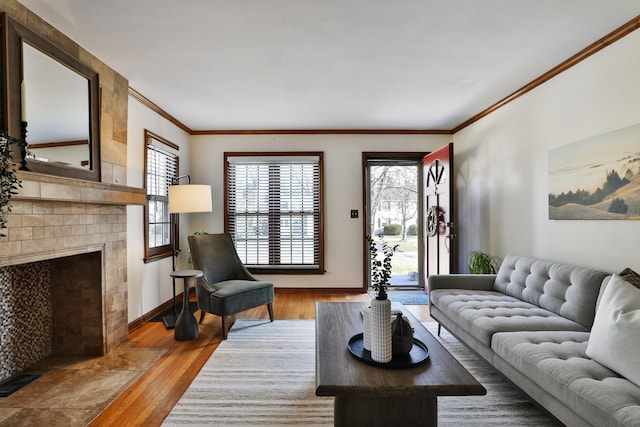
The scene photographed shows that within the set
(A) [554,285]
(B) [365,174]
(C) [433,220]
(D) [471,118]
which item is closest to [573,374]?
(A) [554,285]

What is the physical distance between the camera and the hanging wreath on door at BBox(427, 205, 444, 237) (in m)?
4.54

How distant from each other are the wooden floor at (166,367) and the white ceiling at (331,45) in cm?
244

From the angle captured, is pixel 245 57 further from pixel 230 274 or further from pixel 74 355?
pixel 74 355

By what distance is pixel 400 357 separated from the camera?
176cm

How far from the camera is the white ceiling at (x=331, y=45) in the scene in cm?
213

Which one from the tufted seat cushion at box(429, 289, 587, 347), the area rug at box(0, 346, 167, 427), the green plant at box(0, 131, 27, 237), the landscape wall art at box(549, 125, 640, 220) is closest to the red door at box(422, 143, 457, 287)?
the tufted seat cushion at box(429, 289, 587, 347)

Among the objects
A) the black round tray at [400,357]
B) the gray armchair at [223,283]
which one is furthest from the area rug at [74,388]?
the black round tray at [400,357]

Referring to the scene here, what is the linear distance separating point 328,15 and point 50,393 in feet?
10.0

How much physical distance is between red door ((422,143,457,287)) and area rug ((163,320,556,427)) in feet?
4.77

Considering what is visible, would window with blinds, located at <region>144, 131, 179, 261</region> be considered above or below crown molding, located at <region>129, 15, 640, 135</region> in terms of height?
below

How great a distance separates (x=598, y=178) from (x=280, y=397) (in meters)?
2.76

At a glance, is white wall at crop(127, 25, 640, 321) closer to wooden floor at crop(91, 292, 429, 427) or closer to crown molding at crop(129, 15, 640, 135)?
crown molding at crop(129, 15, 640, 135)

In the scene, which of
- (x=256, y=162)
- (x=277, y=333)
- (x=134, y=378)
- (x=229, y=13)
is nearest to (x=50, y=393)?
(x=134, y=378)

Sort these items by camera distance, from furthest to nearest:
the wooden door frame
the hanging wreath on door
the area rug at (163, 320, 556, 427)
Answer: the wooden door frame
the hanging wreath on door
the area rug at (163, 320, 556, 427)
